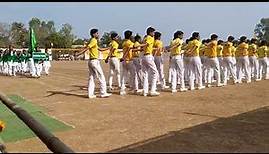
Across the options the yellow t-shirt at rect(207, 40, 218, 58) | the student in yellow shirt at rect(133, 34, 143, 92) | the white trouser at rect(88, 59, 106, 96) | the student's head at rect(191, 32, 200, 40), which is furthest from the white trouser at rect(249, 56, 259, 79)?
the white trouser at rect(88, 59, 106, 96)

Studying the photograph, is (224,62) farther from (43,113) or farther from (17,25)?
(17,25)

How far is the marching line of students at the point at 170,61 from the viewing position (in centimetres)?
1404

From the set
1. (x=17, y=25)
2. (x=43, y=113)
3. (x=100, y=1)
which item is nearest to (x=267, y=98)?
(x=43, y=113)

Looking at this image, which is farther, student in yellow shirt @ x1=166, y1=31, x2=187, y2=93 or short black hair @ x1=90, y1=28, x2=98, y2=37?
student in yellow shirt @ x1=166, y1=31, x2=187, y2=93

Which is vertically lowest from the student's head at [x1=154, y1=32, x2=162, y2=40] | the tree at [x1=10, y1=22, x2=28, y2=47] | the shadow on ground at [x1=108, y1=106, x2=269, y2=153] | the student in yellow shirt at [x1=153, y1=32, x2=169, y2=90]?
the shadow on ground at [x1=108, y1=106, x2=269, y2=153]

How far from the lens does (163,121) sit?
374 inches

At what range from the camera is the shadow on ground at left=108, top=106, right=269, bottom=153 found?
6.92 metres

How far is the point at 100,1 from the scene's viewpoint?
443cm

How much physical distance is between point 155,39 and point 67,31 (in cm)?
8592

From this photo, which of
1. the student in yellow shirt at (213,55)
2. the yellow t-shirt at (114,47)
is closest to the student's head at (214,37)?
the student in yellow shirt at (213,55)

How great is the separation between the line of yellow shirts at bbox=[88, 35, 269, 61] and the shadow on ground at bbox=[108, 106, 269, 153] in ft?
18.0

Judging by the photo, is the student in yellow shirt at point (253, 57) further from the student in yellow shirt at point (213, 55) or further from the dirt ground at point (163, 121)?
the dirt ground at point (163, 121)

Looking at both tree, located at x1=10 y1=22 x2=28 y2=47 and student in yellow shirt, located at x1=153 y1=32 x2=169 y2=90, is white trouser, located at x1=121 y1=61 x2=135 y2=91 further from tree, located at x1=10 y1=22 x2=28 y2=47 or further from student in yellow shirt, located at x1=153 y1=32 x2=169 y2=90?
tree, located at x1=10 y1=22 x2=28 y2=47

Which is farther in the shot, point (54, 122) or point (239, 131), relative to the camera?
point (54, 122)
